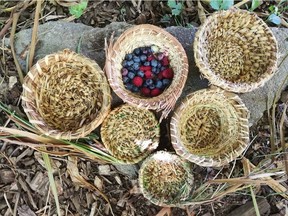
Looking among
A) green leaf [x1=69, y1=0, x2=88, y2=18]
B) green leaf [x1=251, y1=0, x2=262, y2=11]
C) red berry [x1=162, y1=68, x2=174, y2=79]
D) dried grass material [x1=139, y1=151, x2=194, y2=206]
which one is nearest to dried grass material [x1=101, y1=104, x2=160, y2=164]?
dried grass material [x1=139, y1=151, x2=194, y2=206]

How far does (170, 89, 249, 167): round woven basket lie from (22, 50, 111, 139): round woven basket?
1.03ft

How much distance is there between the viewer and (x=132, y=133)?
218 cm

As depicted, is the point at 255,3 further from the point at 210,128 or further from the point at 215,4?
→ the point at 210,128

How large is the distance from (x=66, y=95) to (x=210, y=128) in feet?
1.98

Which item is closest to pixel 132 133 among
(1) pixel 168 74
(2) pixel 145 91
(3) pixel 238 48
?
(2) pixel 145 91

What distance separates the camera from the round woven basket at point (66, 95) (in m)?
2.04

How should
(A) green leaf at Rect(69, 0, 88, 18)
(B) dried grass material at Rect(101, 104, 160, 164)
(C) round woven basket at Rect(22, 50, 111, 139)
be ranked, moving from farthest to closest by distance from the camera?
(A) green leaf at Rect(69, 0, 88, 18) < (B) dried grass material at Rect(101, 104, 160, 164) < (C) round woven basket at Rect(22, 50, 111, 139)

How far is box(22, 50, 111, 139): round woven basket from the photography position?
6.71 feet

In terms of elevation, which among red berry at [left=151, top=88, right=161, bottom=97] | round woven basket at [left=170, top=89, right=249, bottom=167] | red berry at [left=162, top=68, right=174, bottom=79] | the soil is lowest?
the soil

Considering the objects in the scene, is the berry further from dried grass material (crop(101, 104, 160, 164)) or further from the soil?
the soil

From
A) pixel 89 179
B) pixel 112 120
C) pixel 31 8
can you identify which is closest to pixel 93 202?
pixel 89 179

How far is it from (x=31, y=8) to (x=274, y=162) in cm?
122

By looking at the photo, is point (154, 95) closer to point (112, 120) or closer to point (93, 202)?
point (112, 120)

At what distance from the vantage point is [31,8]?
2.37 meters
